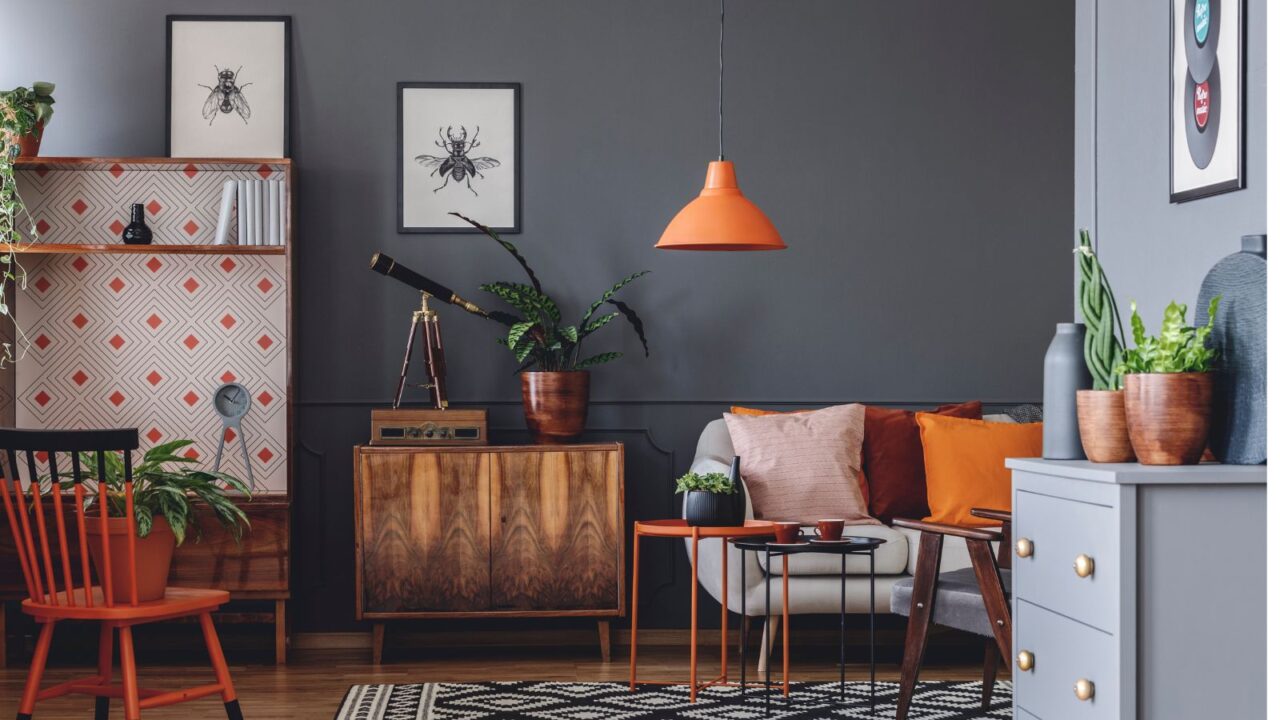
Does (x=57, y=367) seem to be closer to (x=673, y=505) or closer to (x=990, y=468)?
(x=673, y=505)

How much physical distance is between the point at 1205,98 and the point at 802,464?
232 centimetres

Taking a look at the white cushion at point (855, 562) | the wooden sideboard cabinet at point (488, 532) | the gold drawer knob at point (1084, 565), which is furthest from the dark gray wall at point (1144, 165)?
the wooden sideboard cabinet at point (488, 532)

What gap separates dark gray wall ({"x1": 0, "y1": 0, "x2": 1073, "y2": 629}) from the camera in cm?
484

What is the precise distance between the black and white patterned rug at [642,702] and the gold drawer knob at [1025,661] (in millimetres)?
1421

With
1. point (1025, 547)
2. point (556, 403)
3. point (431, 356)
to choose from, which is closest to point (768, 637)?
point (556, 403)

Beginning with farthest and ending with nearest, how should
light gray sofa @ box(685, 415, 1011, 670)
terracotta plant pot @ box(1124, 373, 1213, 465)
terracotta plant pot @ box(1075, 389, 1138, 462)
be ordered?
light gray sofa @ box(685, 415, 1011, 670) < terracotta plant pot @ box(1075, 389, 1138, 462) < terracotta plant pot @ box(1124, 373, 1213, 465)

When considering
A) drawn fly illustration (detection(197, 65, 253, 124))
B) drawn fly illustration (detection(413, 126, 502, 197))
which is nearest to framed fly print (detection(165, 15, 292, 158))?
drawn fly illustration (detection(197, 65, 253, 124))

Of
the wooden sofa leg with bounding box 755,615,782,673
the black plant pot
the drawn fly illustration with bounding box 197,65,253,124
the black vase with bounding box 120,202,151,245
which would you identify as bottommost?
the wooden sofa leg with bounding box 755,615,782,673

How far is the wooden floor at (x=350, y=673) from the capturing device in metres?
3.77

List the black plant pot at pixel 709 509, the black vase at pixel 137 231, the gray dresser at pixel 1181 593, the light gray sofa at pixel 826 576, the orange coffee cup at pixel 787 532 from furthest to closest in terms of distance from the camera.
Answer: the black vase at pixel 137 231, the light gray sofa at pixel 826 576, the black plant pot at pixel 709 509, the orange coffee cup at pixel 787 532, the gray dresser at pixel 1181 593

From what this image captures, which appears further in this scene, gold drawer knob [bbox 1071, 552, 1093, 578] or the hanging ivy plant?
the hanging ivy plant

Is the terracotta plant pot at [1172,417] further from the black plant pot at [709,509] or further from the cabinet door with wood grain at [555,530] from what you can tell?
the cabinet door with wood grain at [555,530]

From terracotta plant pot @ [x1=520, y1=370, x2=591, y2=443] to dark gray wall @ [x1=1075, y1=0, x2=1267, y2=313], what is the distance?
6.95 feet

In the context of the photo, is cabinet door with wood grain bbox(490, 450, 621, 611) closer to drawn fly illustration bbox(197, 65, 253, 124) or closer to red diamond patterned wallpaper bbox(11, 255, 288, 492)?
red diamond patterned wallpaper bbox(11, 255, 288, 492)
